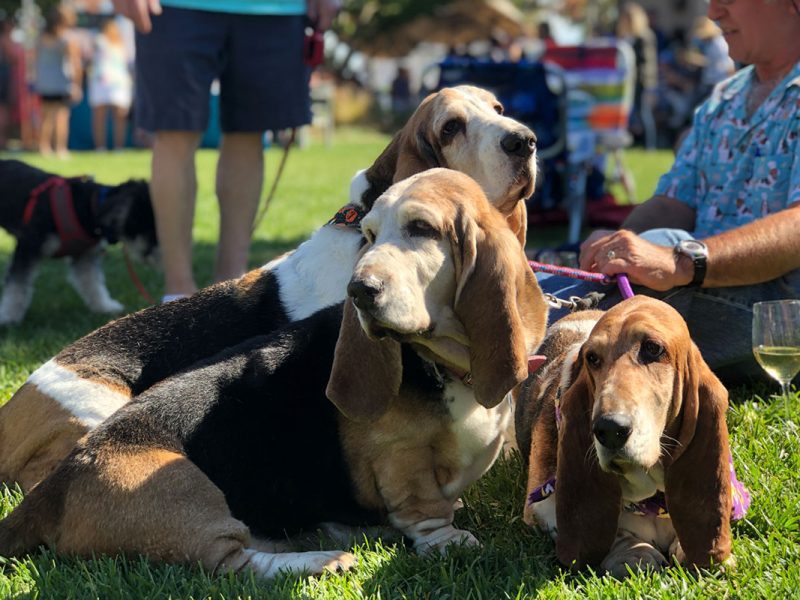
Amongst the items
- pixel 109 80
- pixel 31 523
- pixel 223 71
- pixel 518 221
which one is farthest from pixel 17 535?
pixel 109 80

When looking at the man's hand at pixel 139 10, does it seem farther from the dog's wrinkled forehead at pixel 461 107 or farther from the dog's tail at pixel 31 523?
the dog's tail at pixel 31 523

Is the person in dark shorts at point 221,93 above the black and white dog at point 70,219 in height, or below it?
above

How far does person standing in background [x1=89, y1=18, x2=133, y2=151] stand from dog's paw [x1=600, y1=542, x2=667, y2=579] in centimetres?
2013

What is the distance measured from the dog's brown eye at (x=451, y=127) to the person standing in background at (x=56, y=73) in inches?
708


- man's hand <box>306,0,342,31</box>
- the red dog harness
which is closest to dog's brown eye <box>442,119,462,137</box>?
man's hand <box>306,0,342,31</box>

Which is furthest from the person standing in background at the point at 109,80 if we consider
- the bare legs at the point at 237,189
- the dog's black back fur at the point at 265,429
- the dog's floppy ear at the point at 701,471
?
the dog's floppy ear at the point at 701,471

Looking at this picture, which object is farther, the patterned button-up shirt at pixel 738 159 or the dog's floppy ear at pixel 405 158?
the patterned button-up shirt at pixel 738 159

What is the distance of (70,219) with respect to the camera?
7430 mm

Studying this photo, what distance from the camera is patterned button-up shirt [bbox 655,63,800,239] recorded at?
4.48 meters

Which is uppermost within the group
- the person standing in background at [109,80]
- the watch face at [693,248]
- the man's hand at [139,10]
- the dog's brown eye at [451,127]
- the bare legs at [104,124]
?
the man's hand at [139,10]

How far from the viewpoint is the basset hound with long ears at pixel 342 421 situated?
283 cm

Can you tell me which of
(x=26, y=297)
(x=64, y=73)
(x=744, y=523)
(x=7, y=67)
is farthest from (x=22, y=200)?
(x=7, y=67)

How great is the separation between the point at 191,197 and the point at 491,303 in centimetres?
326

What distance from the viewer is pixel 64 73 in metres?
20.1
